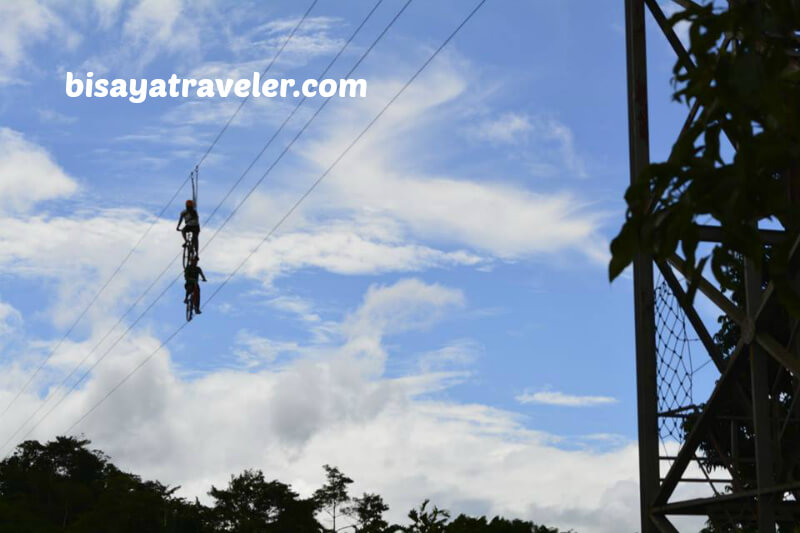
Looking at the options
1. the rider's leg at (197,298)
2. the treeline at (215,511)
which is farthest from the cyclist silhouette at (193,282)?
the treeline at (215,511)

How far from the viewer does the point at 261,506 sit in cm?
9288

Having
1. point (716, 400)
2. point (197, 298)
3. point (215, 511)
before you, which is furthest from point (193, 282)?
point (215, 511)

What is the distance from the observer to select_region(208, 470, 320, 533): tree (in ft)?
298

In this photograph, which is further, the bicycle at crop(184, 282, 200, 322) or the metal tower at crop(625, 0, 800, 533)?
the bicycle at crop(184, 282, 200, 322)

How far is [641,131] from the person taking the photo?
14773mm

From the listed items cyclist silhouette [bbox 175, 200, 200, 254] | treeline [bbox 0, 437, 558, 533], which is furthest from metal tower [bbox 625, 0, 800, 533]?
treeline [bbox 0, 437, 558, 533]

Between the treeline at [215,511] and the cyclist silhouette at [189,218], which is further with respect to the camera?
the treeline at [215,511]

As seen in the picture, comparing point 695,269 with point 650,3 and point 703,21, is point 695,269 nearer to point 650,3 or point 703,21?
point 703,21

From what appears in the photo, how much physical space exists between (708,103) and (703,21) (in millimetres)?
374

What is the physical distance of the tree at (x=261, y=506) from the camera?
90.7m

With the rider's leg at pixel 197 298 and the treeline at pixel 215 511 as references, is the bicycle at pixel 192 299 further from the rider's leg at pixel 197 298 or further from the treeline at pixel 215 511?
the treeline at pixel 215 511

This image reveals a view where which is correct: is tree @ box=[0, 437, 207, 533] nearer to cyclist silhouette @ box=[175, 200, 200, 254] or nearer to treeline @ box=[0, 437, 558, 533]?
treeline @ box=[0, 437, 558, 533]

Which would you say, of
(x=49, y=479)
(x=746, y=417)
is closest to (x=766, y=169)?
(x=746, y=417)

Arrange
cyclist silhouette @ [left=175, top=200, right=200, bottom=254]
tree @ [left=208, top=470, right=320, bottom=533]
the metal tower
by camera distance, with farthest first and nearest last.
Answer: tree @ [left=208, top=470, right=320, bottom=533]
cyclist silhouette @ [left=175, top=200, right=200, bottom=254]
the metal tower
